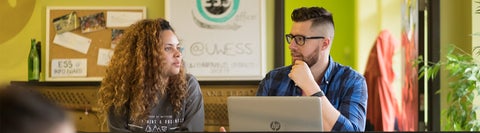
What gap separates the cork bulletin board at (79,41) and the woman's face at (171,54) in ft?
6.52

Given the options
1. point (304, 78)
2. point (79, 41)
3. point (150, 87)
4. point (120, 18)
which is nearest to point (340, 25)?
point (120, 18)

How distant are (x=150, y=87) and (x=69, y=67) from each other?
7.26 feet

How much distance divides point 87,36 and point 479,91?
2.69 metres

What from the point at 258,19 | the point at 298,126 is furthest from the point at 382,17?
the point at 298,126

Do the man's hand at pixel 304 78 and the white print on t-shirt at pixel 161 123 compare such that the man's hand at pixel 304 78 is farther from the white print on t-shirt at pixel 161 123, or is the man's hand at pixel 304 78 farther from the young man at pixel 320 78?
the white print on t-shirt at pixel 161 123

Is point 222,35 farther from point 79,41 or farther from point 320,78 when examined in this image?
point 320,78

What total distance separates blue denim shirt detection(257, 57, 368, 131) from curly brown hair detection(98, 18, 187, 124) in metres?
Answer: 0.40

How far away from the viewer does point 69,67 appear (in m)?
5.22

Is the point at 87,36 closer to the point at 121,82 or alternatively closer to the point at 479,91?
the point at 121,82

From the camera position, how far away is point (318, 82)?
327 cm

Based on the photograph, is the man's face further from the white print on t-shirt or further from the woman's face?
the white print on t-shirt

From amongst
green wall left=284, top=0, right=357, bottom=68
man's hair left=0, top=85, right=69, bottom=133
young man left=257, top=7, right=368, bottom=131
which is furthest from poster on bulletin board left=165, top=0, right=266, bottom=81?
man's hair left=0, top=85, right=69, bottom=133

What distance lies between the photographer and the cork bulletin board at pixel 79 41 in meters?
5.18

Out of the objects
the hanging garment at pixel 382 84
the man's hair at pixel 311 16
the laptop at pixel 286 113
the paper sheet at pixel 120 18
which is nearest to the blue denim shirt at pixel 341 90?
the man's hair at pixel 311 16
